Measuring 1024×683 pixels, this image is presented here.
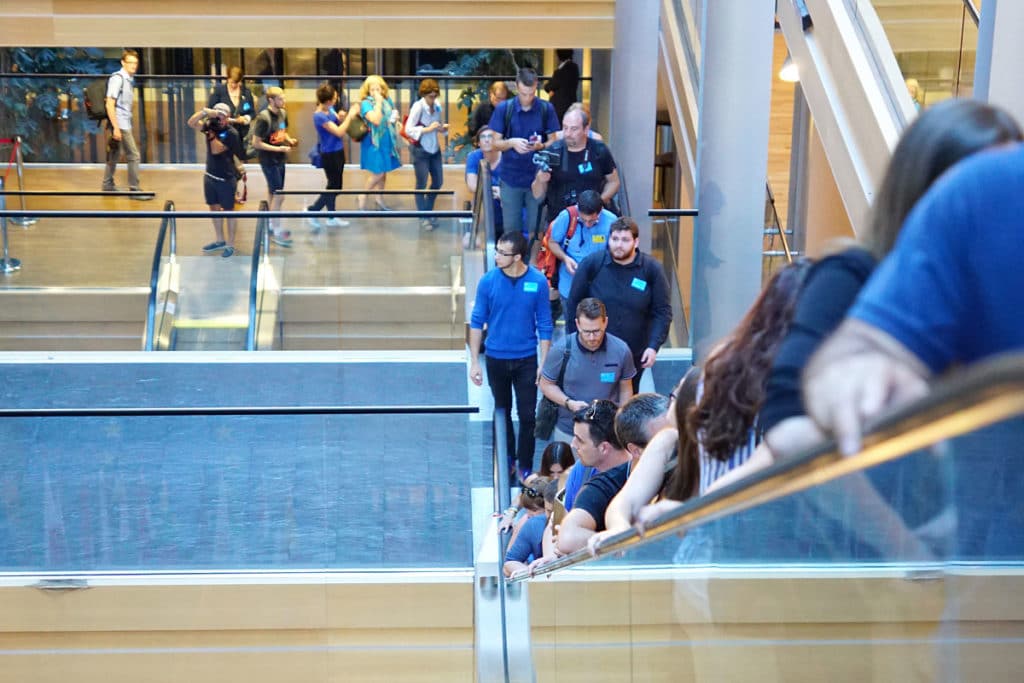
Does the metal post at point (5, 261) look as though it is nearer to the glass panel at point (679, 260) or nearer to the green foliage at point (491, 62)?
the glass panel at point (679, 260)

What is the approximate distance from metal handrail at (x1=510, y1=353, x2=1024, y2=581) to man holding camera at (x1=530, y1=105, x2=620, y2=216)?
697cm

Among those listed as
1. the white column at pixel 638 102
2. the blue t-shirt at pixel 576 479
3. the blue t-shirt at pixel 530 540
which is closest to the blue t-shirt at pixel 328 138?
the white column at pixel 638 102

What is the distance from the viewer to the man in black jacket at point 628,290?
727 cm

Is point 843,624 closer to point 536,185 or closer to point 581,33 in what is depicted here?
point 536,185

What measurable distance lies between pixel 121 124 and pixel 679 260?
8.49 metres

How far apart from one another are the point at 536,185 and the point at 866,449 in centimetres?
763

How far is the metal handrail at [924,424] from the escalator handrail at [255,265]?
9.06m

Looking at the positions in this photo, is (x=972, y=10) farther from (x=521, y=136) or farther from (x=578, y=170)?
(x=521, y=136)

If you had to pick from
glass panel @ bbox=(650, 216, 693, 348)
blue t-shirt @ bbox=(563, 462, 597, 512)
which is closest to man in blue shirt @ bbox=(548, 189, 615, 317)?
glass panel @ bbox=(650, 216, 693, 348)

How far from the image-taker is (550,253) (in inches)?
336

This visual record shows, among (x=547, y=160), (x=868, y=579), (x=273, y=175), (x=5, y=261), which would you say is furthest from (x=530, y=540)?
(x=273, y=175)

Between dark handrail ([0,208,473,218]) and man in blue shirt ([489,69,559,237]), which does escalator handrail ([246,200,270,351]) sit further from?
man in blue shirt ([489,69,559,237])

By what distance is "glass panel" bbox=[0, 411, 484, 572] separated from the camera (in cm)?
754

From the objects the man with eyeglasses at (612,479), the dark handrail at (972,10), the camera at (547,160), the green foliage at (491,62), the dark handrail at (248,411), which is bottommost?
the dark handrail at (248,411)
